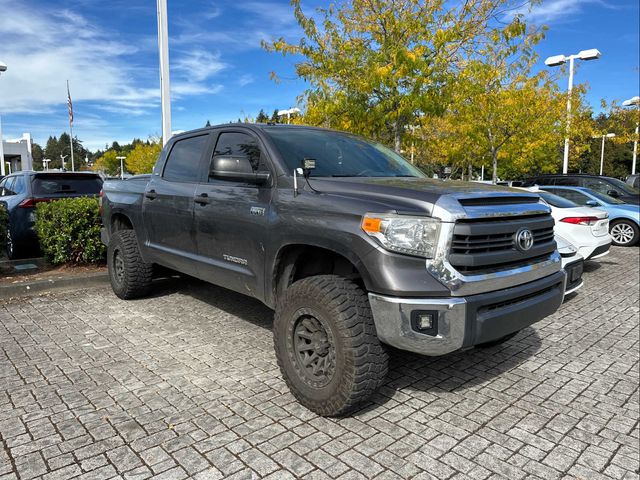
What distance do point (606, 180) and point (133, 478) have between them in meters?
15.2

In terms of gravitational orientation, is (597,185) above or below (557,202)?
above

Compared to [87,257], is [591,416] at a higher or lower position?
lower

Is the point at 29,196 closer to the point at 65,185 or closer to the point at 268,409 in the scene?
the point at 65,185

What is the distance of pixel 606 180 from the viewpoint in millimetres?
14102

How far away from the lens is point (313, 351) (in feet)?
10.8

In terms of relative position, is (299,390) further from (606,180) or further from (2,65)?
(2,65)

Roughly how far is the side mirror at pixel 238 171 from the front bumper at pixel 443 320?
139cm

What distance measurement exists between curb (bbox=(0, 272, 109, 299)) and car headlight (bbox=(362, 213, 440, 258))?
5226 millimetres

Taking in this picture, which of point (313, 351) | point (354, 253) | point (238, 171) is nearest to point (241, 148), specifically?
point (238, 171)

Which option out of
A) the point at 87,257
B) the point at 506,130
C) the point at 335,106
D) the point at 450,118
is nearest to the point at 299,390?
the point at 87,257

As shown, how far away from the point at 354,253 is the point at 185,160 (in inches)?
107

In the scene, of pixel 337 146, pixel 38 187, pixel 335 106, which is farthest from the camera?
pixel 335 106

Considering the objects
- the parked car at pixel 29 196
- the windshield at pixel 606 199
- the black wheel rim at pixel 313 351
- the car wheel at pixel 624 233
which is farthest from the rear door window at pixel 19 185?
the car wheel at pixel 624 233

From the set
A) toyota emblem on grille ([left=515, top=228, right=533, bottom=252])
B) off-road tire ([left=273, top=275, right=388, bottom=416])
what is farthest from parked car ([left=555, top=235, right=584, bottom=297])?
off-road tire ([left=273, top=275, right=388, bottom=416])
